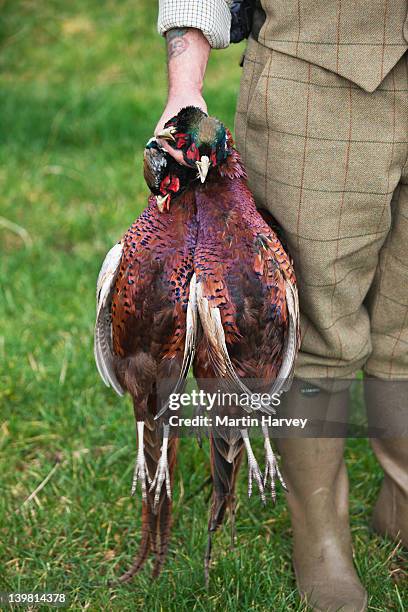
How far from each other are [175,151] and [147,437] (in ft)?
2.10

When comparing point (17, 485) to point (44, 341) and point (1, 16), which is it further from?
point (1, 16)

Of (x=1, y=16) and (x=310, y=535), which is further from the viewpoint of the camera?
(x=1, y=16)

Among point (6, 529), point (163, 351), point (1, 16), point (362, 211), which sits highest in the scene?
point (1, 16)

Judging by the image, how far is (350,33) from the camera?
1.54 meters

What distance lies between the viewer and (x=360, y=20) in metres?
1.54

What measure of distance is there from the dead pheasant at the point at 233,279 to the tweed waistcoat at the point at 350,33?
26 cm

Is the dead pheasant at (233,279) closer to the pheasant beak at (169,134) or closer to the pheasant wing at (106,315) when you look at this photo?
the pheasant beak at (169,134)

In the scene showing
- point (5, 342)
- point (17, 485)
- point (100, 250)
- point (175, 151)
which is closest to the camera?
point (175, 151)

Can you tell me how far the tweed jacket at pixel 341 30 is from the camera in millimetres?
1527

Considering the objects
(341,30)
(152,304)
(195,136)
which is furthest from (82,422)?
(341,30)

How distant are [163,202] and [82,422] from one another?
4.02ft

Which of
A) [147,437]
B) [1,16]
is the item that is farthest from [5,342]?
[1,16]

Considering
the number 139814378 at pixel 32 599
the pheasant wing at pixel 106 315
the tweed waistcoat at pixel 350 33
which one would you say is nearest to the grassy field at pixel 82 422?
the number 139814378 at pixel 32 599

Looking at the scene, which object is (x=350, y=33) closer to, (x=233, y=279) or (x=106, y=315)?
(x=233, y=279)
